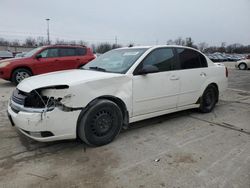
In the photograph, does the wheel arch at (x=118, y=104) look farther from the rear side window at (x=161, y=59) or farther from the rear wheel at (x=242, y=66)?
the rear wheel at (x=242, y=66)

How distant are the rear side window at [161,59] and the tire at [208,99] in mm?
1300

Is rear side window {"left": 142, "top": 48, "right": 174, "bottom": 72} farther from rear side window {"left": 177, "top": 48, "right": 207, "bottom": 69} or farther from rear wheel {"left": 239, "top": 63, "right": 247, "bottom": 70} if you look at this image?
rear wheel {"left": 239, "top": 63, "right": 247, "bottom": 70}

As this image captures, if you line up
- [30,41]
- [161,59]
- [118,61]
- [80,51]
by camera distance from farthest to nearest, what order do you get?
[30,41] < [80,51] < [161,59] < [118,61]

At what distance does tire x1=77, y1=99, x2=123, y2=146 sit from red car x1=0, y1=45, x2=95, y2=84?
654cm

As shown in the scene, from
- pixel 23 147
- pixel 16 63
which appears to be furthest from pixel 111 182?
pixel 16 63

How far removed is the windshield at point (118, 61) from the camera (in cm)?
384

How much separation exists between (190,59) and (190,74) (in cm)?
37

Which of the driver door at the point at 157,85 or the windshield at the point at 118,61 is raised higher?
the windshield at the point at 118,61

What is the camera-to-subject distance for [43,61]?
9055mm

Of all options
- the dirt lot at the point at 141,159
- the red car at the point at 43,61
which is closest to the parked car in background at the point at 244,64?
the red car at the point at 43,61

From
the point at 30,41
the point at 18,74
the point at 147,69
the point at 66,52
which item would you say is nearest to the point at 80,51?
the point at 66,52

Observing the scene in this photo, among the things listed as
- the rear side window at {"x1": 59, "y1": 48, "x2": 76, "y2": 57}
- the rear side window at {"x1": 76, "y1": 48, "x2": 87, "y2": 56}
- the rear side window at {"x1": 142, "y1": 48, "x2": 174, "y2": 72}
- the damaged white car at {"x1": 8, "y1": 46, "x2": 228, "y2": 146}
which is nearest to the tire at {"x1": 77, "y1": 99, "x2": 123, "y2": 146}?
the damaged white car at {"x1": 8, "y1": 46, "x2": 228, "y2": 146}

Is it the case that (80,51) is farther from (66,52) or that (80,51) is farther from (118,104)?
(118,104)

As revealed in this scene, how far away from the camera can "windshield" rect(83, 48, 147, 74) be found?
3840 mm
